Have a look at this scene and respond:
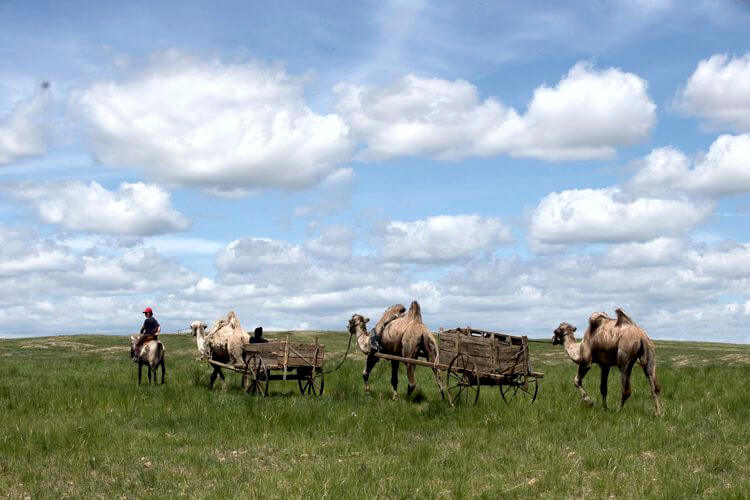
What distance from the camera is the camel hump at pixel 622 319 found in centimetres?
1670

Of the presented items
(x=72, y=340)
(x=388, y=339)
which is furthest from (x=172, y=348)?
(x=388, y=339)

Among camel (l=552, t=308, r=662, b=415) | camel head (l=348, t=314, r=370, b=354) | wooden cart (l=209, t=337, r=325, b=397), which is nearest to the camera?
camel (l=552, t=308, r=662, b=415)

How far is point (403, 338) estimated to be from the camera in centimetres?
1855

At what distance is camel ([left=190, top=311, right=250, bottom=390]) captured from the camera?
20.1 meters

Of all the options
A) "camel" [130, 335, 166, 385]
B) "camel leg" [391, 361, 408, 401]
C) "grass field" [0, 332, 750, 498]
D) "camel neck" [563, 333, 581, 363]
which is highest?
"camel neck" [563, 333, 581, 363]

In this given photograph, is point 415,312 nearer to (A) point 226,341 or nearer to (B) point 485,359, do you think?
(B) point 485,359

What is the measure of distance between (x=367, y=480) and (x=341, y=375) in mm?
13883

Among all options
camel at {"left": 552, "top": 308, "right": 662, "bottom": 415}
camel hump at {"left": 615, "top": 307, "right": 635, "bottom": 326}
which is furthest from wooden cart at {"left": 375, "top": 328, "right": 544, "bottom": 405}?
camel hump at {"left": 615, "top": 307, "right": 635, "bottom": 326}

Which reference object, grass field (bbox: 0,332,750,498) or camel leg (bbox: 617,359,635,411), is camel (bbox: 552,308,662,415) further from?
grass field (bbox: 0,332,750,498)

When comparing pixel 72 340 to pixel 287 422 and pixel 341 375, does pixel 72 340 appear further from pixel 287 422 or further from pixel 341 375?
pixel 287 422

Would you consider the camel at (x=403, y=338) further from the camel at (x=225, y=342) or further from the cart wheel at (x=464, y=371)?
the camel at (x=225, y=342)

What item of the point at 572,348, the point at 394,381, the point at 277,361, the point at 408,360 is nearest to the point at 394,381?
the point at 394,381

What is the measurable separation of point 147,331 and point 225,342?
12.5 feet

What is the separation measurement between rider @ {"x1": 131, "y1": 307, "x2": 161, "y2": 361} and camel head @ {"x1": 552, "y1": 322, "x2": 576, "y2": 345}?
1192 cm
